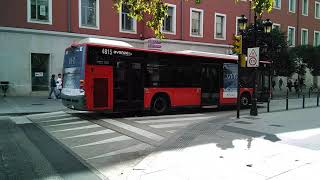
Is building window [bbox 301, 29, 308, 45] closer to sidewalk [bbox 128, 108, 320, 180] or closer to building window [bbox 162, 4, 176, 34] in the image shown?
building window [bbox 162, 4, 176, 34]

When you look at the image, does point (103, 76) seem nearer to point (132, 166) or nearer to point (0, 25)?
point (132, 166)

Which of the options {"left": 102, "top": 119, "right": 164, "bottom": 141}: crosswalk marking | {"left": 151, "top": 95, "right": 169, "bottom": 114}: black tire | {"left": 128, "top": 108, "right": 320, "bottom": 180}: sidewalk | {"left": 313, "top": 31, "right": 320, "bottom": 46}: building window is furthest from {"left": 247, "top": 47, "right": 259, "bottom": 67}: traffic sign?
{"left": 313, "top": 31, "right": 320, "bottom": 46}: building window

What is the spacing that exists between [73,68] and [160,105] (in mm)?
4149

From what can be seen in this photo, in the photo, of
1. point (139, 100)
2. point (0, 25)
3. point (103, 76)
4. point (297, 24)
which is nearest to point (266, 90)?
point (139, 100)

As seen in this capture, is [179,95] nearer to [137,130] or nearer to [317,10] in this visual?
[137,130]

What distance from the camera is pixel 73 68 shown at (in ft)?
44.9

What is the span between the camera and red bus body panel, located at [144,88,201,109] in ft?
48.5

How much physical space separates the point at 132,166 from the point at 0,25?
19.2m

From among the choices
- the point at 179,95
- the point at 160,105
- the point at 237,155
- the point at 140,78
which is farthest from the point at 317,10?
the point at 237,155

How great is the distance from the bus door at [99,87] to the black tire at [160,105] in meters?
2.24

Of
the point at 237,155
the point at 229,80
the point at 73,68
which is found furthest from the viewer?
the point at 229,80

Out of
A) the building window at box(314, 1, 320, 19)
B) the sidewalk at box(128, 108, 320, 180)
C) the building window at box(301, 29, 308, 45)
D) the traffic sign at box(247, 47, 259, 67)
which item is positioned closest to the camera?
the sidewalk at box(128, 108, 320, 180)

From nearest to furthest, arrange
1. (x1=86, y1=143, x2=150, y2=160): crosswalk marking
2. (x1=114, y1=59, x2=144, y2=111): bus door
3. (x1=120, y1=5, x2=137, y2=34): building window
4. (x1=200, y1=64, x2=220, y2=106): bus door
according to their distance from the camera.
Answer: (x1=86, y1=143, x2=150, y2=160): crosswalk marking → (x1=114, y1=59, x2=144, y2=111): bus door → (x1=200, y1=64, x2=220, y2=106): bus door → (x1=120, y1=5, x2=137, y2=34): building window

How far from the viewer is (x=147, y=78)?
14.7m
